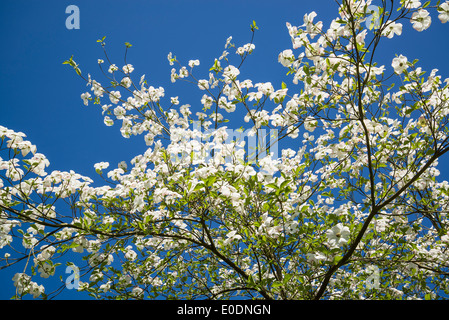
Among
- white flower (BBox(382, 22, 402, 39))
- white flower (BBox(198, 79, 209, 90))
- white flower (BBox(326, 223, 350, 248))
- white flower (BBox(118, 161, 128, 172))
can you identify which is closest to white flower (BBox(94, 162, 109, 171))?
white flower (BBox(118, 161, 128, 172))

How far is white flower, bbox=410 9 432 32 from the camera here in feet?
7.57

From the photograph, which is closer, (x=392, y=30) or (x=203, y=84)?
(x=392, y=30)

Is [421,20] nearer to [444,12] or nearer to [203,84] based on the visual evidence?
[444,12]

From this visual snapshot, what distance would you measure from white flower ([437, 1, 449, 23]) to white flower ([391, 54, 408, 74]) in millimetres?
472

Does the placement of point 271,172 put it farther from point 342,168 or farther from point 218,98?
point 218,98

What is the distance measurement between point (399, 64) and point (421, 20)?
0.51 meters

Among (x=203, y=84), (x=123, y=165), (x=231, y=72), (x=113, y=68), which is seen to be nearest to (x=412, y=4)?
(x=231, y=72)

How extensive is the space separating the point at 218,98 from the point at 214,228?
1.93m

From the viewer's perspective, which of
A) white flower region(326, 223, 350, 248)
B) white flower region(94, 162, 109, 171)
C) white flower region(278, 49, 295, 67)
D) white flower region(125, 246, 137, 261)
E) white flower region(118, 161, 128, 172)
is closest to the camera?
white flower region(326, 223, 350, 248)

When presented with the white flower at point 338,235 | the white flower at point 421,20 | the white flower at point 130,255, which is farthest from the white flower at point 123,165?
the white flower at point 421,20

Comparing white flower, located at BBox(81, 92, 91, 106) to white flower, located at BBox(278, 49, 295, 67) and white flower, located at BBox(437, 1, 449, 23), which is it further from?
white flower, located at BBox(437, 1, 449, 23)

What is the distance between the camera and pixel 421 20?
2.34 meters
